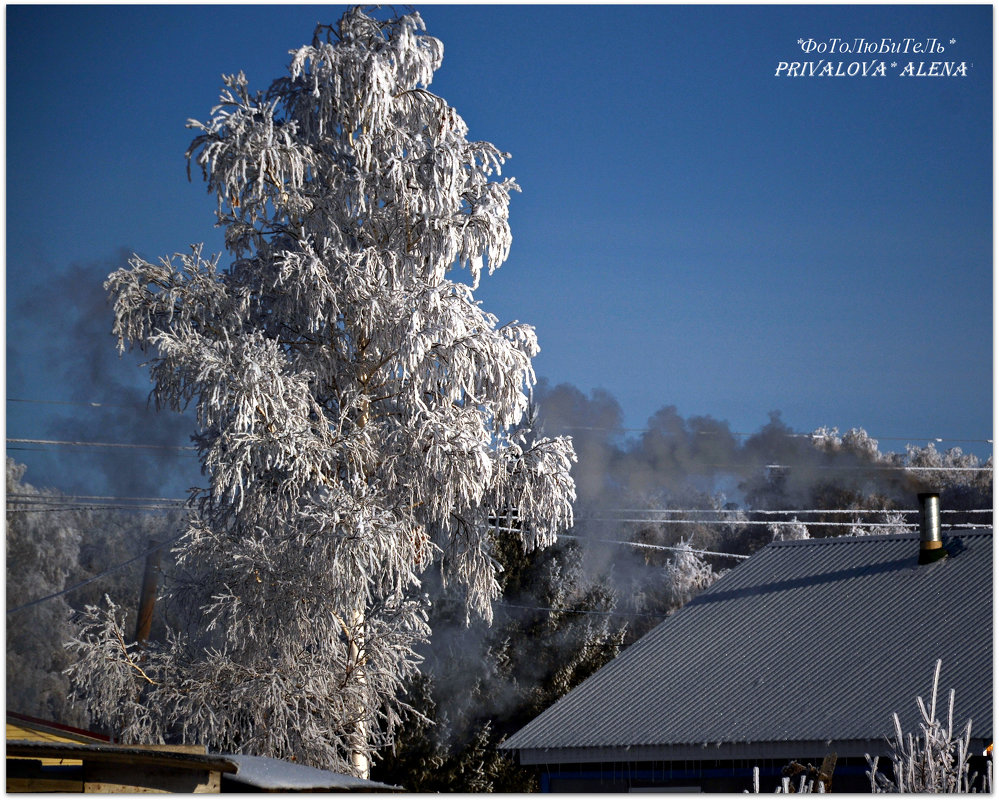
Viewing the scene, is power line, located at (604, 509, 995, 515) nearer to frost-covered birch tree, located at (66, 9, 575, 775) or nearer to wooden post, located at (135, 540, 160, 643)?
wooden post, located at (135, 540, 160, 643)

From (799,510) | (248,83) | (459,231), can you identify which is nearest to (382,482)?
(459,231)

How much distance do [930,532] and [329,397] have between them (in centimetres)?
537

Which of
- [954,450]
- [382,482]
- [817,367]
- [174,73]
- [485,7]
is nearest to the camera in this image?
[485,7]

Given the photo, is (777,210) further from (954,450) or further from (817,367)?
(954,450)

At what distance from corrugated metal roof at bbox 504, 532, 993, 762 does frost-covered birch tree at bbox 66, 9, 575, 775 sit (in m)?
1.39

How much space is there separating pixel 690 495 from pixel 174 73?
62.4ft

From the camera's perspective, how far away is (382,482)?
8.89 m

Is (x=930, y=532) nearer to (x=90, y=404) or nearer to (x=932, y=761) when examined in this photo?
(x=932, y=761)

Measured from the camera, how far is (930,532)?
31.0 ft

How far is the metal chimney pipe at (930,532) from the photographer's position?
30.6ft

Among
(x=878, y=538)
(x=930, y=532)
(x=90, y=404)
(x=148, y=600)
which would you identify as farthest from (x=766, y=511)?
(x=930, y=532)

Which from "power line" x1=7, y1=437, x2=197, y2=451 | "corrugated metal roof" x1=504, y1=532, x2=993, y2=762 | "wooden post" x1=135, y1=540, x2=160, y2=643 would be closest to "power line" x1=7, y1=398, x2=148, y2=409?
"power line" x1=7, y1=437, x2=197, y2=451

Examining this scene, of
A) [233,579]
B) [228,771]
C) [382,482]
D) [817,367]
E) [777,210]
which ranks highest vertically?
[777,210]

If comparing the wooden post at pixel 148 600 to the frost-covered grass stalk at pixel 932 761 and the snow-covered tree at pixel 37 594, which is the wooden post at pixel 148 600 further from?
the frost-covered grass stalk at pixel 932 761
